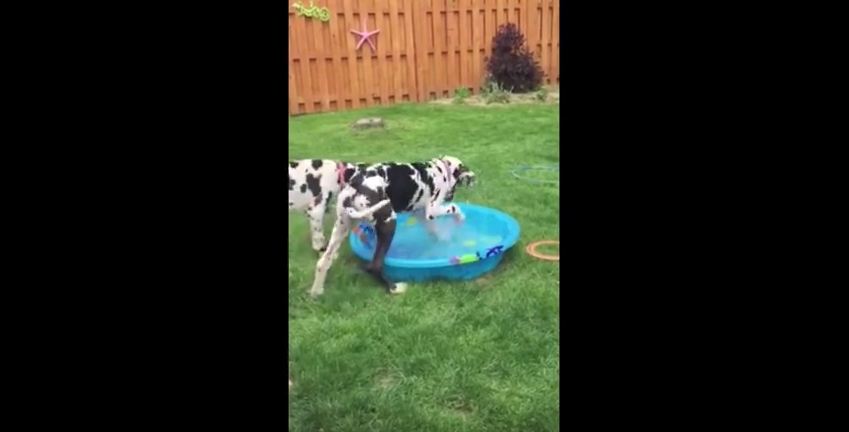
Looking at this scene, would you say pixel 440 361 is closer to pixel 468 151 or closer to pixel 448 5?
pixel 468 151

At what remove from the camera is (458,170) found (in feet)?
6.26

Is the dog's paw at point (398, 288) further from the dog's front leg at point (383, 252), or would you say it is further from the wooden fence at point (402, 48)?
the wooden fence at point (402, 48)

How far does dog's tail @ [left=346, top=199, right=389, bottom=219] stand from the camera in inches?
73.5

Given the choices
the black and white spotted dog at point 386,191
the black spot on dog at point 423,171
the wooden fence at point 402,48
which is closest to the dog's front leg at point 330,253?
the black and white spotted dog at point 386,191

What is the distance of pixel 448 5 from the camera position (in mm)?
1592

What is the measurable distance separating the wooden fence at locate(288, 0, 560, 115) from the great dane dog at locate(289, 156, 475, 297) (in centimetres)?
22

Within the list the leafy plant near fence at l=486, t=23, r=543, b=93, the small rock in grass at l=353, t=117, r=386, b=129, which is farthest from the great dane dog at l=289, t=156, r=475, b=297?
the leafy plant near fence at l=486, t=23, r=543, b=93

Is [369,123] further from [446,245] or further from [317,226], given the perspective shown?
[446,245]

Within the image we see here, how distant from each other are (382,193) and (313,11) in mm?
563

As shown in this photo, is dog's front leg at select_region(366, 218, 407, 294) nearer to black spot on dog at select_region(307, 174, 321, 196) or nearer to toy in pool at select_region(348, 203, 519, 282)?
toy in pool at select_region(348, 203, 519, 282)

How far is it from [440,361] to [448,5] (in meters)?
0.82
